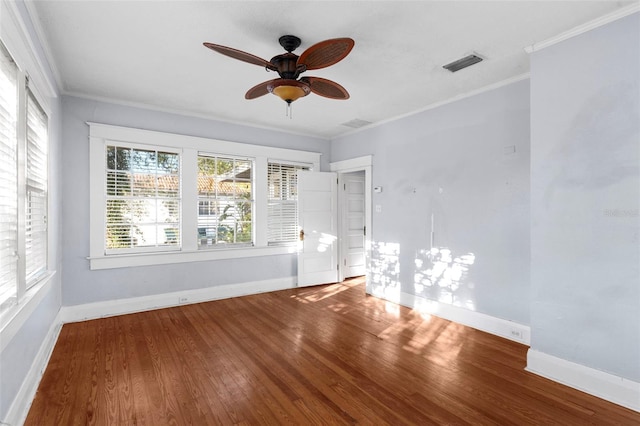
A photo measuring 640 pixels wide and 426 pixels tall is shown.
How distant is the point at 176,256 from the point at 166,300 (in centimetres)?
62

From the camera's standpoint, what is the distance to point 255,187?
17.4 feet

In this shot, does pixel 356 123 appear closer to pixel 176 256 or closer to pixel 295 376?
pixel 176 256

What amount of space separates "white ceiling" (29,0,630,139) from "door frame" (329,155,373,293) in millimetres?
1400

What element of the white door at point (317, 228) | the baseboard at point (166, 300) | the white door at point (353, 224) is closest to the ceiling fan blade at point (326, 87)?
the white door at point (317, 228)

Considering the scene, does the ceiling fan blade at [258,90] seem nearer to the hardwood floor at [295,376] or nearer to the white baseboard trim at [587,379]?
the hardwood floor at [295,376]

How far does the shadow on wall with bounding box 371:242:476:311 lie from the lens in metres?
3.89

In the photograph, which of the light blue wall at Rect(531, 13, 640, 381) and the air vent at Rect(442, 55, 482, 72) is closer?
the light blue wall at Rect(531, 13, 640, 381)

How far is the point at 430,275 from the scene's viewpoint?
14.1 feet

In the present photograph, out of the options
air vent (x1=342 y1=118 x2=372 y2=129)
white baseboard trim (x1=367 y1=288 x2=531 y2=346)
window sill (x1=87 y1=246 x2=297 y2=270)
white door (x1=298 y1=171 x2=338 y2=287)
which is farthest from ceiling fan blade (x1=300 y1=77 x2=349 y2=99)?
window sill (x1=87 y1=246 x2=297 y2=270)

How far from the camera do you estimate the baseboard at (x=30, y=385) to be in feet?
6.60

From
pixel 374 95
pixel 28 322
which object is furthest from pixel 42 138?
pixel 374 95

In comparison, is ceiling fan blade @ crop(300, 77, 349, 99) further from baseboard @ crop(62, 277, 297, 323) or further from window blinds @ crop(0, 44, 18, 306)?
baseboard @ crop(62, 277, 297, 323)

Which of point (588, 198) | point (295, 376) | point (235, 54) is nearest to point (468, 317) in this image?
point (588, 198)

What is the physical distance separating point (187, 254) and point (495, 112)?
4.42 metres
